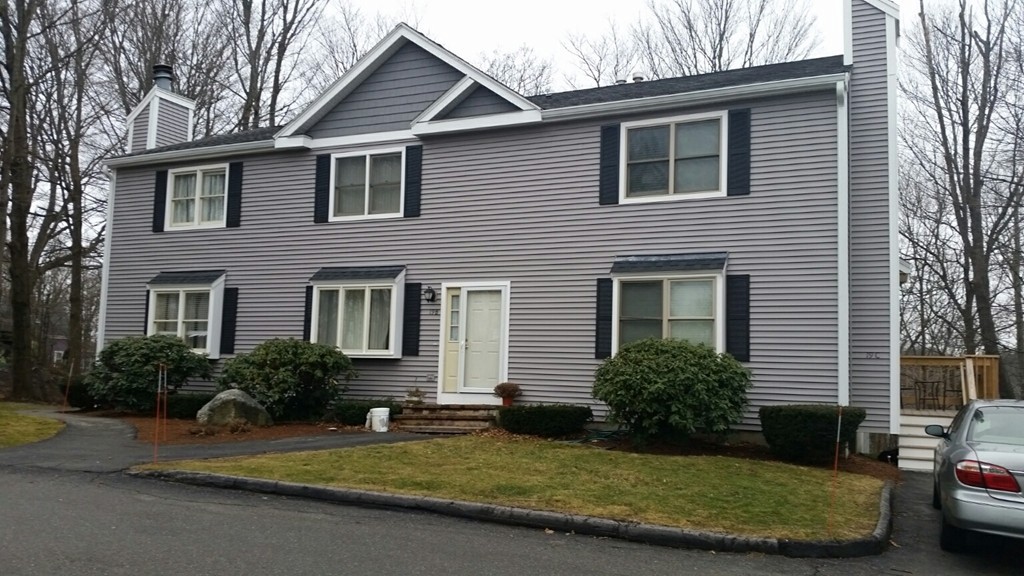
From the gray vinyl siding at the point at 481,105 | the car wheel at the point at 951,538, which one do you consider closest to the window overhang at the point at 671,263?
the gray vinyl siding at the point at 481,105

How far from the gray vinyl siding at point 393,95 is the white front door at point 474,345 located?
3788mm

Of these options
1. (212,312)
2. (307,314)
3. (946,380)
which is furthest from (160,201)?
(946,380)

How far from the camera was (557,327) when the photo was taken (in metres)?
14.9

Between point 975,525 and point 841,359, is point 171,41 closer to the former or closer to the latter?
point 841,359

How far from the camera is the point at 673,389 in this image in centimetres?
1180

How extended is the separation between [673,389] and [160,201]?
12964mm

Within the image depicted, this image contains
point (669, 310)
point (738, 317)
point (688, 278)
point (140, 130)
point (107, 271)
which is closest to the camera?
point (738, 317)

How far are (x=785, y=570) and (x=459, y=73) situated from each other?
1200cm

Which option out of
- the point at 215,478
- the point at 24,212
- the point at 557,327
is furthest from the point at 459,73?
the point at 24,212

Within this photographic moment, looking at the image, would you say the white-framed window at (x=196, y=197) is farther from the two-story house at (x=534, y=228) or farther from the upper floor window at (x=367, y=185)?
the upper floor window at (x=367, y=185)

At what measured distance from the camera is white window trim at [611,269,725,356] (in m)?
13.4

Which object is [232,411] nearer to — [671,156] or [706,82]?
[671,156]

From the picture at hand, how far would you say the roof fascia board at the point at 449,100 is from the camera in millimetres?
15977

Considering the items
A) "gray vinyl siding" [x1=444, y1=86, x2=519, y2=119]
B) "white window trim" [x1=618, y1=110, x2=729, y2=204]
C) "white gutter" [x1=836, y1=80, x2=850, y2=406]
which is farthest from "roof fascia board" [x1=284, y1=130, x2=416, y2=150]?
"white gutter" [x1=836, y1=80, x2=850, y2=406]
